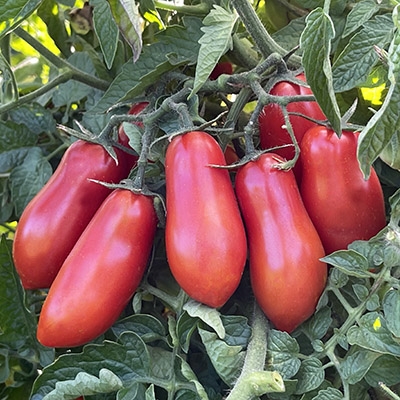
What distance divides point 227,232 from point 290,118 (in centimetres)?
17

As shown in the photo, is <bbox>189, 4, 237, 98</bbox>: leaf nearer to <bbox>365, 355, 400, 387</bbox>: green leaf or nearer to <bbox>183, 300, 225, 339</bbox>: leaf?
<bbox>183, 300, 225, 339</bbox>: leaf

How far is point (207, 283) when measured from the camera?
1.94ft

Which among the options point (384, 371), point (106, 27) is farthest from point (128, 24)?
point (384, 371)

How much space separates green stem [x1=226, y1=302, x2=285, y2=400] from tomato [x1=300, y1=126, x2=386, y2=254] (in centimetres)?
11

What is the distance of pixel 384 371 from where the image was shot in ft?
1.94

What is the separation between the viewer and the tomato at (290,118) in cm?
67

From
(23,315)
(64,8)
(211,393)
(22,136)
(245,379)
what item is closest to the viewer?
(245,379)

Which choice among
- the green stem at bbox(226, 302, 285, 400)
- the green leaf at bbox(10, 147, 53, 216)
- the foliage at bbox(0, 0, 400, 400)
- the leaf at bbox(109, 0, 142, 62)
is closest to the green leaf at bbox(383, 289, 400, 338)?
the foliage at bbox(0, 0, 400, 400)

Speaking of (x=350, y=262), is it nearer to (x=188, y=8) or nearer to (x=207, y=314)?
(x=207, y=314)

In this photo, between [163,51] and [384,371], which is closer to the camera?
[384,371]

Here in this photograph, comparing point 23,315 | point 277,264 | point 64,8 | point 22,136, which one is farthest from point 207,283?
point 64,8

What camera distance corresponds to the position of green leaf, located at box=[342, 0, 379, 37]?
66 centimetres

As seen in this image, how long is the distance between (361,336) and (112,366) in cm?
26

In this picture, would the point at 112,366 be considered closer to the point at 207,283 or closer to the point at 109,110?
the point at 207,283
